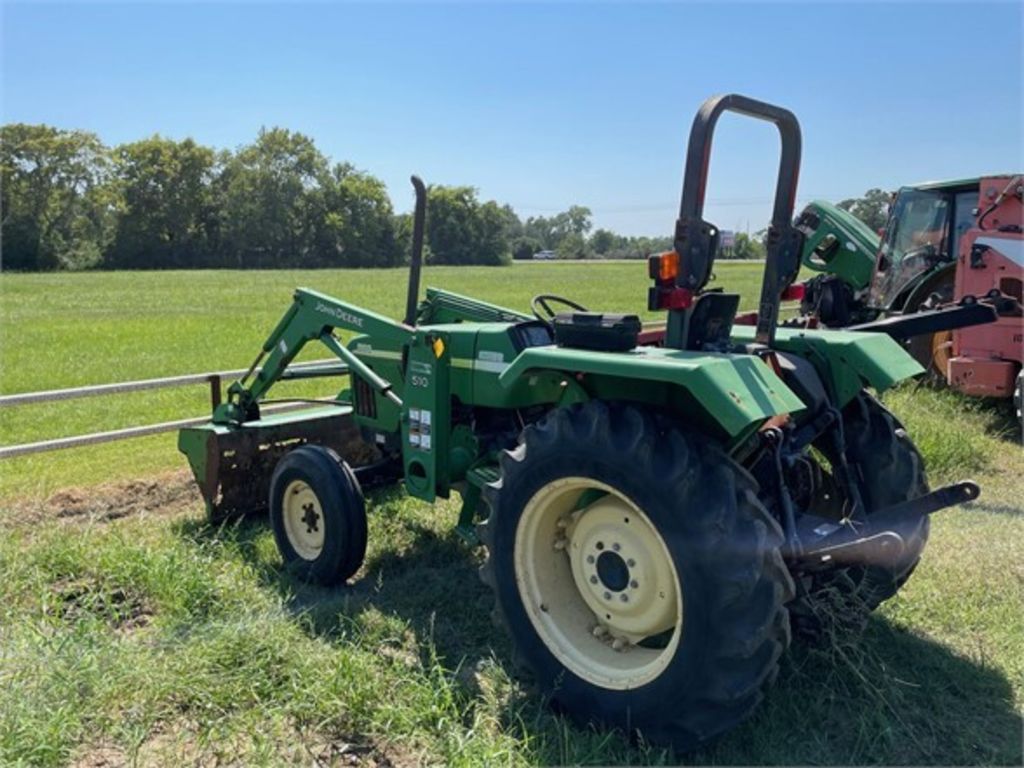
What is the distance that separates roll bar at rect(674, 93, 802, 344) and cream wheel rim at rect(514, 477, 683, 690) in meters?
0.83

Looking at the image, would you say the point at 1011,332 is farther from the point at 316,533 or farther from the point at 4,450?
the point at 4,450

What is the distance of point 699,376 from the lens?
270 centimetres

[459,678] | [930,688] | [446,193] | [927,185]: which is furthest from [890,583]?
[446,193]

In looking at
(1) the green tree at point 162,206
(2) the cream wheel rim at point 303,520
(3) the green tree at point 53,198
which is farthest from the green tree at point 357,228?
(2) the cream wheel rim at point 303,520

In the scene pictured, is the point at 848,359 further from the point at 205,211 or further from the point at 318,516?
the point at 205,211

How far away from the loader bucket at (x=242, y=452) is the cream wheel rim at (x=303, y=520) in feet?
2.70

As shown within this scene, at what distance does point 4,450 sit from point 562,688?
4.78 m

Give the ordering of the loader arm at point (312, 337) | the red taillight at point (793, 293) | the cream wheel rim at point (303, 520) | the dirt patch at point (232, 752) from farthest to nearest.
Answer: the loader arm at point (312, 337), the cream wheel rim at point (303, 520), the red taillight at point (793, 293), the dirt patch at point (232, 752)

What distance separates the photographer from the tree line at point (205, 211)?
59750 mm

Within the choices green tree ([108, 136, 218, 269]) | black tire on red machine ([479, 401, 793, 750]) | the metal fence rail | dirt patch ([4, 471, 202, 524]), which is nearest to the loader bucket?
the metal fence rail

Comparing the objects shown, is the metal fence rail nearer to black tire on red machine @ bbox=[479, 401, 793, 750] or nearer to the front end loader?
black tire on red machine @ bbox=[479, 401, 793, 750]

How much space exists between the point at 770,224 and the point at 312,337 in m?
2.78

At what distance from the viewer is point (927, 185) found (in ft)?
32.0

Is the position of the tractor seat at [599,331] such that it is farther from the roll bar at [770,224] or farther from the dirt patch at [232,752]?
the dirt patch at [232,752]
